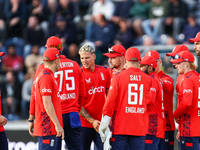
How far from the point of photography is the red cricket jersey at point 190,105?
6203mm

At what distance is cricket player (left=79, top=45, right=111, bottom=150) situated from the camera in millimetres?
6668

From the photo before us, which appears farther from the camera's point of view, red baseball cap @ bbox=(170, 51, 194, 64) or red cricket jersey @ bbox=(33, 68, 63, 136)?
red baseball cap @ bbox=(170, 51, 194, 64)

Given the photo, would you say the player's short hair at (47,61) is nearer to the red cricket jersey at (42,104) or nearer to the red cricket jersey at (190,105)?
the red cricket jersey at (42,104)

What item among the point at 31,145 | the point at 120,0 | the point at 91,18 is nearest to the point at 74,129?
the point at 31,145

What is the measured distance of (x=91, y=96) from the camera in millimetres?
6719

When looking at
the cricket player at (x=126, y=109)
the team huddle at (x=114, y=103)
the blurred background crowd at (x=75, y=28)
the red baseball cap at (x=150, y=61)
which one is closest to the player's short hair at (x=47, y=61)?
the team huddle at (x=114, y=103)

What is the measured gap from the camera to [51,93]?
536 centimetres

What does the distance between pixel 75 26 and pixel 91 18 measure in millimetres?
643

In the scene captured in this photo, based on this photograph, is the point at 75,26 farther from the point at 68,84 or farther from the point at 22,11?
the point at 68,84

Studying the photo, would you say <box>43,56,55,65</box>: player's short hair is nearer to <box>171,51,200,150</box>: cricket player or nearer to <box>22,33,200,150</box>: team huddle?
<box>22,33,200,150</box>: team huddle

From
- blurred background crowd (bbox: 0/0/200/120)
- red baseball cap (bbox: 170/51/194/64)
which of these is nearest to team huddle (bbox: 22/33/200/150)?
red baseball cap (bbox: 170/51/194/64)

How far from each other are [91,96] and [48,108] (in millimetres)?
1521

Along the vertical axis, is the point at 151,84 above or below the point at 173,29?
below

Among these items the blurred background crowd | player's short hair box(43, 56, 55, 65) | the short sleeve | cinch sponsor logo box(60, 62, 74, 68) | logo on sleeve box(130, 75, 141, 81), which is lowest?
the short sleeve
